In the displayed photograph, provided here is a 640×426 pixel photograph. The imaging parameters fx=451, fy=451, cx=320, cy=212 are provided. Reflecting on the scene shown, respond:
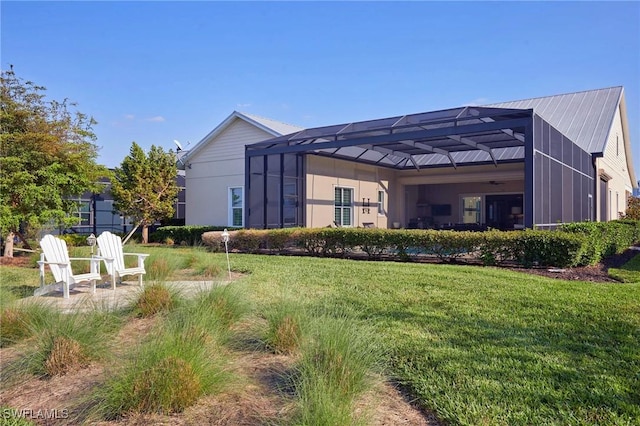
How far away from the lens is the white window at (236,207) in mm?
18156

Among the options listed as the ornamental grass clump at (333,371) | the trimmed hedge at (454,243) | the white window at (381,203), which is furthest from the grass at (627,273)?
the white window at (381,203)

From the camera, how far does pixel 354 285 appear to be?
7.03 metres

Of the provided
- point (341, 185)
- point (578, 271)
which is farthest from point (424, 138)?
point (341, 185)

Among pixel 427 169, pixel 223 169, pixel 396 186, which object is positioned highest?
pixel 427 169

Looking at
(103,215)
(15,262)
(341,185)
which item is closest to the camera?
(15,262)

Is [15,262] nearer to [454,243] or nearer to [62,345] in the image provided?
[62,345]

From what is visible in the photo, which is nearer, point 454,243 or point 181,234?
point 454,243

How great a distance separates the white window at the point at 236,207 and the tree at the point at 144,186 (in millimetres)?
2398

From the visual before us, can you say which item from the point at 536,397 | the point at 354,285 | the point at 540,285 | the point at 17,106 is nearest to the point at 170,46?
the point at 17,106

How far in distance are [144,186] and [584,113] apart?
19238 mm

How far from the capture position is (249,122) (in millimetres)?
18031

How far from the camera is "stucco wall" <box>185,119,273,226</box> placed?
18.2 meters

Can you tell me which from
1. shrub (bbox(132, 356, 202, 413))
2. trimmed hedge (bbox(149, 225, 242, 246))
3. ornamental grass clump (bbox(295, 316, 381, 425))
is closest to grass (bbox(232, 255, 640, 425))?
ornamental grass clump (bbox(295, 316, 381, 425))

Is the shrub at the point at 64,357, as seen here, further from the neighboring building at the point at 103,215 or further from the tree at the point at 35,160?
the neighboring building at the point at 103,215
